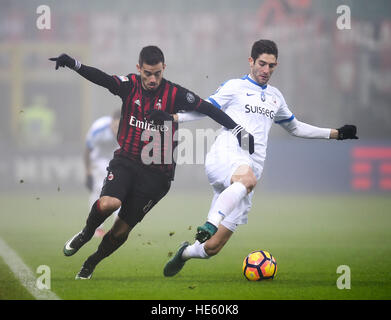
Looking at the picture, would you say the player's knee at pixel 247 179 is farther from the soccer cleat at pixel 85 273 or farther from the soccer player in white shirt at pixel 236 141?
the soccer cleat at pixel 85 273

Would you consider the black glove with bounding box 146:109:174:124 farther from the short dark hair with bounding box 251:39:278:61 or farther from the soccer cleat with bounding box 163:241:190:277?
the soccer cleat with bounding box 163:241:190:277

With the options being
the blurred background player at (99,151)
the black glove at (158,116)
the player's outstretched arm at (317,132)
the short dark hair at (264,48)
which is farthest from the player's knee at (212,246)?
the blurred background player at (99,151)

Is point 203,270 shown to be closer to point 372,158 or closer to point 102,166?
point 102,166

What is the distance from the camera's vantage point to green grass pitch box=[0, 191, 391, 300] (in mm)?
6848

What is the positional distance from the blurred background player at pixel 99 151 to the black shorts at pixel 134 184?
164 inches

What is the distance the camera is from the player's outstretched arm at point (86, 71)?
695cm

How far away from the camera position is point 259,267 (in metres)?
7.47

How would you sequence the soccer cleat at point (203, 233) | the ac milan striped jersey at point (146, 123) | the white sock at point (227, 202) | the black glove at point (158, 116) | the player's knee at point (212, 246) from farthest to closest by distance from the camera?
the player's knee at point (212, 246)
the ac milan striped jersey at point (146, 123)
the black glove at point (158, 116)
the white sock at point (227, 202)
the soccer cleat at point (203, 233)

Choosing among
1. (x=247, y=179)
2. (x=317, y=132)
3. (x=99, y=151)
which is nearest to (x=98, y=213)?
(x=247, y=179)

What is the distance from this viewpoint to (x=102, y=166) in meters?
12.2

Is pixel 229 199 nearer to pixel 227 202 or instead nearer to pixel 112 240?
pixel 227 202

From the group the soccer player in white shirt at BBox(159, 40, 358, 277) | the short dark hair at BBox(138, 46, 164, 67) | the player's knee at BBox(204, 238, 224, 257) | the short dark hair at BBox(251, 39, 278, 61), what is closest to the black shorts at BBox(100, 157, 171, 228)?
the soccer player in white shirt at BBox(159, 40, 358, 277)

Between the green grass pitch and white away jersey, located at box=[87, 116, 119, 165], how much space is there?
3.88ft

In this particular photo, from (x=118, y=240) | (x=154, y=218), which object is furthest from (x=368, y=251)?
(x=154, y=218)
